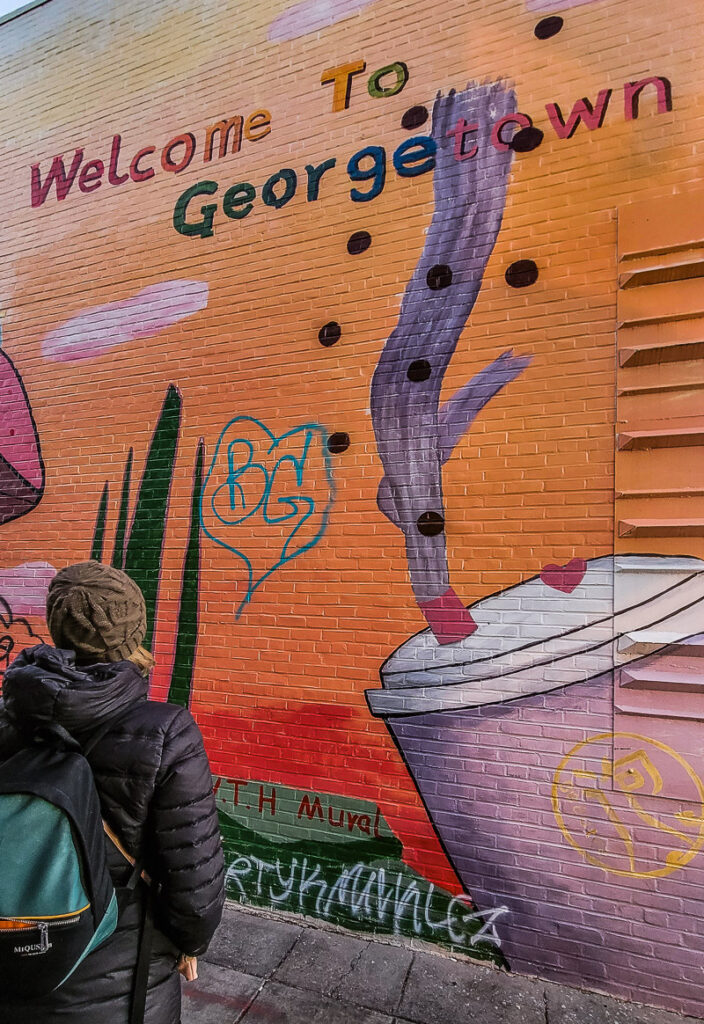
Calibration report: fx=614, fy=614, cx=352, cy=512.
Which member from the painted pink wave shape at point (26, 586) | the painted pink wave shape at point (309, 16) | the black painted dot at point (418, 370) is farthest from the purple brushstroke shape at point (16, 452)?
the painted pink wave shape at point (309, 16)

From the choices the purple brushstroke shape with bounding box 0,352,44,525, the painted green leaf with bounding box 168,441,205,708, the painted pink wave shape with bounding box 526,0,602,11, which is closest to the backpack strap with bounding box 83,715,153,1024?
the painted green leaf with bounding box 168,441,205,708

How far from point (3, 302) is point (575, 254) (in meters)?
4.44

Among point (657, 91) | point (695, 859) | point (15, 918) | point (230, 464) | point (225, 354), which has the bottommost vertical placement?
point (695, 859)

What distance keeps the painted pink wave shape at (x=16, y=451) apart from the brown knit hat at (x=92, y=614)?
3373 millimetres

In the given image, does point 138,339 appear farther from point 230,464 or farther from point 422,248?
point 422,248

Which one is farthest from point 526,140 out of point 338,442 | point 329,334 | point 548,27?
point 338,442

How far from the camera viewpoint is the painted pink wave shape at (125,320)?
14.0 feet

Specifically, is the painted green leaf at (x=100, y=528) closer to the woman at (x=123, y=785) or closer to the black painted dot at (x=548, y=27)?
the woman at (x=123, y=785)

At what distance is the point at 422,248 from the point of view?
3.61m

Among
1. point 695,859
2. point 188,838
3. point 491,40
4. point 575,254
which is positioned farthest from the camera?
point 491,40

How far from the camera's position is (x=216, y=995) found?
2.90m

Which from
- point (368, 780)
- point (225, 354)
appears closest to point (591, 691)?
point (368, 780)

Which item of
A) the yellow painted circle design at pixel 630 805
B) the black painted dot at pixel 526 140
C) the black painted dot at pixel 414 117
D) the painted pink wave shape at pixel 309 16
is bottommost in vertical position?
the yellow painted circle design at pixel 630 805

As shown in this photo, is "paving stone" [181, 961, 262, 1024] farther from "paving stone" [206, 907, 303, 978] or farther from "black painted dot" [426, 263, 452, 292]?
"black painted dot" [426, 263, 452, 292]
